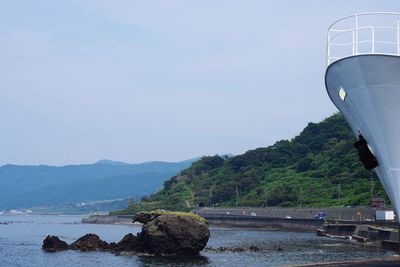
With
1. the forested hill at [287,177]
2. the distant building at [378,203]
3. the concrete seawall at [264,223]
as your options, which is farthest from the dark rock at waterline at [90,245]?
the forested hill at [287,177]

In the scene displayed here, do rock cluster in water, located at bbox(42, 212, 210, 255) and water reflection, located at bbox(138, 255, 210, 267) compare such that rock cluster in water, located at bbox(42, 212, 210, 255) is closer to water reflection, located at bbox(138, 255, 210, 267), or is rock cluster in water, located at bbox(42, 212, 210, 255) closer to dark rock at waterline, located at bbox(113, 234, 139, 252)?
water reflection, located at bbox(138, 255, 210, 267)

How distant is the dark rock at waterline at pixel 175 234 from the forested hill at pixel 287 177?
146ft

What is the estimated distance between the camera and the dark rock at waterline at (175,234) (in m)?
45.3

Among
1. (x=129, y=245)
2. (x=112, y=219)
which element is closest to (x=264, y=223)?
(x=129, y=245)

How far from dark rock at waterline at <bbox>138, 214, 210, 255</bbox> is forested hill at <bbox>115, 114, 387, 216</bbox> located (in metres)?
44.5

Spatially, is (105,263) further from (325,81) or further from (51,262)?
(325,81)

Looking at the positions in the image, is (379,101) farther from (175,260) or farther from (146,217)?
(146,217)

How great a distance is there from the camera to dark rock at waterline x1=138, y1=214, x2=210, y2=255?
45281 millimetres

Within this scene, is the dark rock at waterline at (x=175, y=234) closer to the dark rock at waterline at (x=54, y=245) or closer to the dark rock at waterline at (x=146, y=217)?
the dark rock at waterline at (x=146, y=217)

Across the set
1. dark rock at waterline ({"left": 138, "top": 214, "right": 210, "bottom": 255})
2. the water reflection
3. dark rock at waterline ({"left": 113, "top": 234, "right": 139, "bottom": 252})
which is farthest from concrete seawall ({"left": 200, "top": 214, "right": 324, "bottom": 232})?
the water reflection

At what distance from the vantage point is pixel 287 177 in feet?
406

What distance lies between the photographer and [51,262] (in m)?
45.3

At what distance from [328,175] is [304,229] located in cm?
3269

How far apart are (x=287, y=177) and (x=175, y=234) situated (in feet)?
265
